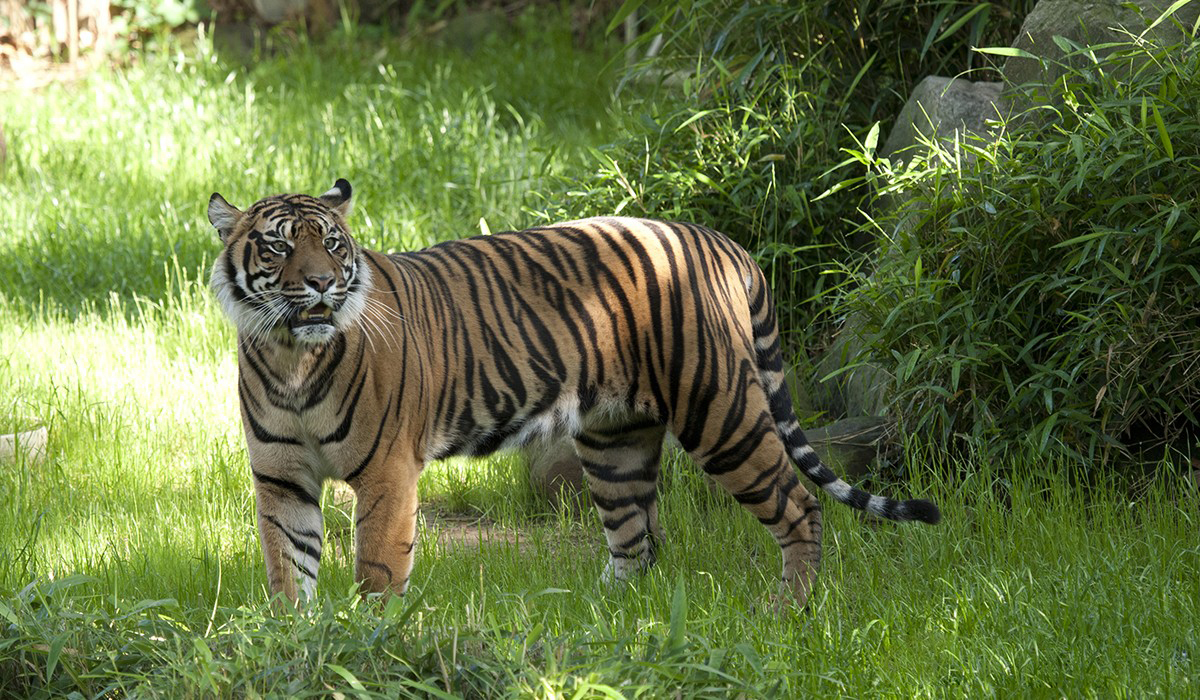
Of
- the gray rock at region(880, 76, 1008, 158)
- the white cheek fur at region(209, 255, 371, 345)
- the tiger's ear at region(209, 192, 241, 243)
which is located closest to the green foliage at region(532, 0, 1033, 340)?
the gray rock at region(880, 76, 1008, 158)

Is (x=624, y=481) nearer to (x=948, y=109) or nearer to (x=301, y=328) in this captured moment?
(x=301, y=328)

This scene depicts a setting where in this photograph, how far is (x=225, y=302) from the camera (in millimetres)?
3881

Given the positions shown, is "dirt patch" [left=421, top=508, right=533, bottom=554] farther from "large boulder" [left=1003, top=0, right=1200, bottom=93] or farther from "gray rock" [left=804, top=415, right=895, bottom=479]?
"large boulder" [left=1003, top=0, right=1200, bottom=93]

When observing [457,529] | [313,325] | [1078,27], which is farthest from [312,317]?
[1078,27]

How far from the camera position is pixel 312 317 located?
3.75m

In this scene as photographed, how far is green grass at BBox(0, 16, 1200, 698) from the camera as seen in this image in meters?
2.89

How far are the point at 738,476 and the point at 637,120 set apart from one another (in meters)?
2.71

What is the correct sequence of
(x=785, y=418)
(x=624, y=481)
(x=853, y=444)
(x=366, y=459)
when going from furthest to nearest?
1. (x=853, y=444)
2. (x=624, y=481)
3. (x=785, y=418)
4. (x=366, y=459)

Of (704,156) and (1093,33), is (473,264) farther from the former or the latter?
(1093,33)

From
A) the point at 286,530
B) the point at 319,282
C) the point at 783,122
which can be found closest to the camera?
the point at 319,282

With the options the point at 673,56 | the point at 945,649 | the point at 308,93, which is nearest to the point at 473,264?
the point at 945,649

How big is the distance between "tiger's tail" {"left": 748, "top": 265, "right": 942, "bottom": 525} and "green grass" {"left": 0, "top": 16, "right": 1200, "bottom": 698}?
0.15 m

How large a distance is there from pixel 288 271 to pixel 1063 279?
2.49 m

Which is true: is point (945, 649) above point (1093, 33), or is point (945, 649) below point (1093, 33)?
below
